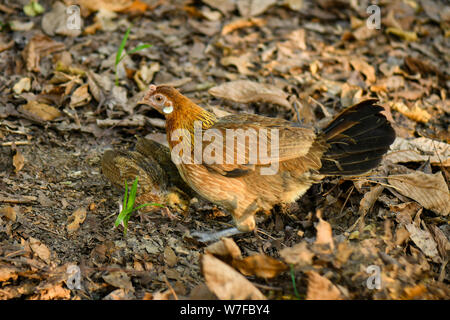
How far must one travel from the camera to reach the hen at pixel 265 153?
356cm

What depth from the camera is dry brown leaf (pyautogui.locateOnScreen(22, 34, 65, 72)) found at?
509 cm

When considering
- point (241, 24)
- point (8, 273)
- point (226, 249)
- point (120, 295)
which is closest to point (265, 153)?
point (226, 249)

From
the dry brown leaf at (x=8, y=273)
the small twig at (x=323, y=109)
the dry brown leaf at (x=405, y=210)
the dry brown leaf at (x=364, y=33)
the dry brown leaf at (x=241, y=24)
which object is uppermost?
the dry brown leaf at (x=364, y=33)

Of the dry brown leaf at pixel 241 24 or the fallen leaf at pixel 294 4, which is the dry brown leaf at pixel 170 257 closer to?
the dry brown leaf at pixel 241 24

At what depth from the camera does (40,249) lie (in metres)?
3.30

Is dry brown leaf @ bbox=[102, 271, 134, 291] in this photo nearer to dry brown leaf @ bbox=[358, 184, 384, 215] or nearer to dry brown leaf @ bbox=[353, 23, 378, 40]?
dry brown leaf @ bbox=[358, 184, 384, 215]

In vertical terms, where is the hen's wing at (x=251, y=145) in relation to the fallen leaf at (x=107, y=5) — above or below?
below

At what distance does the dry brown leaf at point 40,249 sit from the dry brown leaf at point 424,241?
2831 mm

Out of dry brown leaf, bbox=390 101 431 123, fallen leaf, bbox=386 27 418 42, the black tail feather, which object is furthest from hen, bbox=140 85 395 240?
fallen leaf, bbox=386 27 418 42

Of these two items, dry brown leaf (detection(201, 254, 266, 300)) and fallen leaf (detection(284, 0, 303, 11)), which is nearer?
dry brown leaf (detection(201, 254, 266, 300))

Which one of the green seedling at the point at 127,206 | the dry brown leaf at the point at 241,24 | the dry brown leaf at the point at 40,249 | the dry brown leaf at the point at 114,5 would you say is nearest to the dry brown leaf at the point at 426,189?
the green seedling at the point at 127,206

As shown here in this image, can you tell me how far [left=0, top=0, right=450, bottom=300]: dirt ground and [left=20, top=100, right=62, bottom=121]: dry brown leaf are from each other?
0.06ft

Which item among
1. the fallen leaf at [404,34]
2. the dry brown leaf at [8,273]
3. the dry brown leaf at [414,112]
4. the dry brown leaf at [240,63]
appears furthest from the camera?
the fallen leaf at [404,34]

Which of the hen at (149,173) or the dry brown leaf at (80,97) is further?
the dry brown leaf at (80,97)
